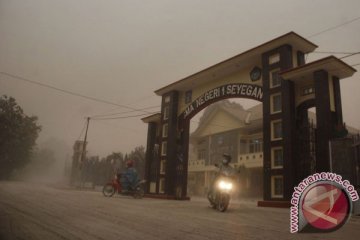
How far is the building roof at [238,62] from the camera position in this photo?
1250 cm

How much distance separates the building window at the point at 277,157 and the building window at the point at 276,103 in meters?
1.61

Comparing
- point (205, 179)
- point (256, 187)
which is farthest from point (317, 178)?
point (205, 179)

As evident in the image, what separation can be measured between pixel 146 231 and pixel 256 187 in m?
24.2

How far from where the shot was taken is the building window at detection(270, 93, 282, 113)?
41.2ft

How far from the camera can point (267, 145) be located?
1246cm

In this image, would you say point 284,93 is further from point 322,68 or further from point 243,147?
point 243,147

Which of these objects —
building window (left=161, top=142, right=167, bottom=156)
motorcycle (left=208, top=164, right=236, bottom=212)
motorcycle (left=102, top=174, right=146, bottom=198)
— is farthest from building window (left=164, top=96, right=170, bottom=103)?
motorcycle (left=208, top=164, right=236, bottom=212)

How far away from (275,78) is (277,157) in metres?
3.36

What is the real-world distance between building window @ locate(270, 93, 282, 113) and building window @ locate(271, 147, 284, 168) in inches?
63.4

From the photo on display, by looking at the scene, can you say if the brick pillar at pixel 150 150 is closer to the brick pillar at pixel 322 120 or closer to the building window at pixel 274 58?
the building window at pixel 274 58

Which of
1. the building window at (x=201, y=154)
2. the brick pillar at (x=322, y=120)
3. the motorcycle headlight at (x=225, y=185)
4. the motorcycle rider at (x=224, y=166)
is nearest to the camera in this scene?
the motorcycle headlight at (x=225, y=185)

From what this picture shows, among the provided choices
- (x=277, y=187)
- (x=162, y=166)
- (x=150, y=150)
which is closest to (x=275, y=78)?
(x=277, y=187)

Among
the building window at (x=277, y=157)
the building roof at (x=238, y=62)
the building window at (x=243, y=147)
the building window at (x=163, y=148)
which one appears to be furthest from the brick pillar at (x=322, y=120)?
the building window at (x=243, y=147)

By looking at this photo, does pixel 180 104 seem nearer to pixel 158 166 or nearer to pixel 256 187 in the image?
pixel 158 166
